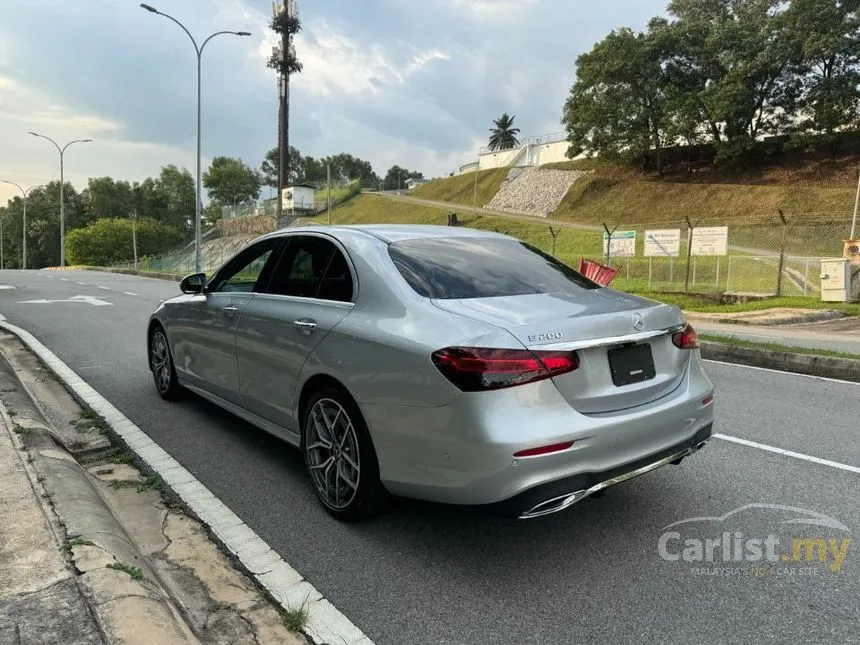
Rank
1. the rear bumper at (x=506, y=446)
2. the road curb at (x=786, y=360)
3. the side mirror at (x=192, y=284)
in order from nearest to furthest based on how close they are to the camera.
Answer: the rear bumper at (x=506, y=446) < the side mirror at (x=192, y=284) < the road curb at (x=786, y=360)

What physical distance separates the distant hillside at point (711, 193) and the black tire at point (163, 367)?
41275mm

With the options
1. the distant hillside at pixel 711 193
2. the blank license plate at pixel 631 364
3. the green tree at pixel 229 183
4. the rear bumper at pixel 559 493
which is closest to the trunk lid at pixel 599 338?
the blank license plate at pixel 631 364

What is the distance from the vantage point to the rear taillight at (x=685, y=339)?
3.38 m

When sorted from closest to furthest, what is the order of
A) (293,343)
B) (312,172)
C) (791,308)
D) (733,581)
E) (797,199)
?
(733,581) < (293,343) < (791,308) < (797,199) < (312,172)

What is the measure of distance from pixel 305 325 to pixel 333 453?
76 cm

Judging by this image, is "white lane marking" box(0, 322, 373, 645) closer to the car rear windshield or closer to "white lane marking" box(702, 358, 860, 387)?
the car rear windshield

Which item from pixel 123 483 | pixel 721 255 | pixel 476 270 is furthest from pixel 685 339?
pixel 721 255

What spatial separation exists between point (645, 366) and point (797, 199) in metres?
49.4

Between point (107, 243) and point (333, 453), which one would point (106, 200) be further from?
point (333, 453)

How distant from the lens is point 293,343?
3.72 metres

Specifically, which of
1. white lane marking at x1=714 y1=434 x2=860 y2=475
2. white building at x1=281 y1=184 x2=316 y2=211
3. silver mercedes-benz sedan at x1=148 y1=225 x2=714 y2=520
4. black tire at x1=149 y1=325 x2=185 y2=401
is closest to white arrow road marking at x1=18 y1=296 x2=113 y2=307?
A: black tire at x1=149 y1=325 x2=185 y2=401

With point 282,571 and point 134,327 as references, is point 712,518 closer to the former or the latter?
point 282,571

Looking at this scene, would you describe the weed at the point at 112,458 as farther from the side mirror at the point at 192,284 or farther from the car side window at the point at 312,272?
the car side window at the point at 312,272

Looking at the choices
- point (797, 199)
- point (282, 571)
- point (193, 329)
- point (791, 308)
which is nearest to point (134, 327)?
point (193, 329)
